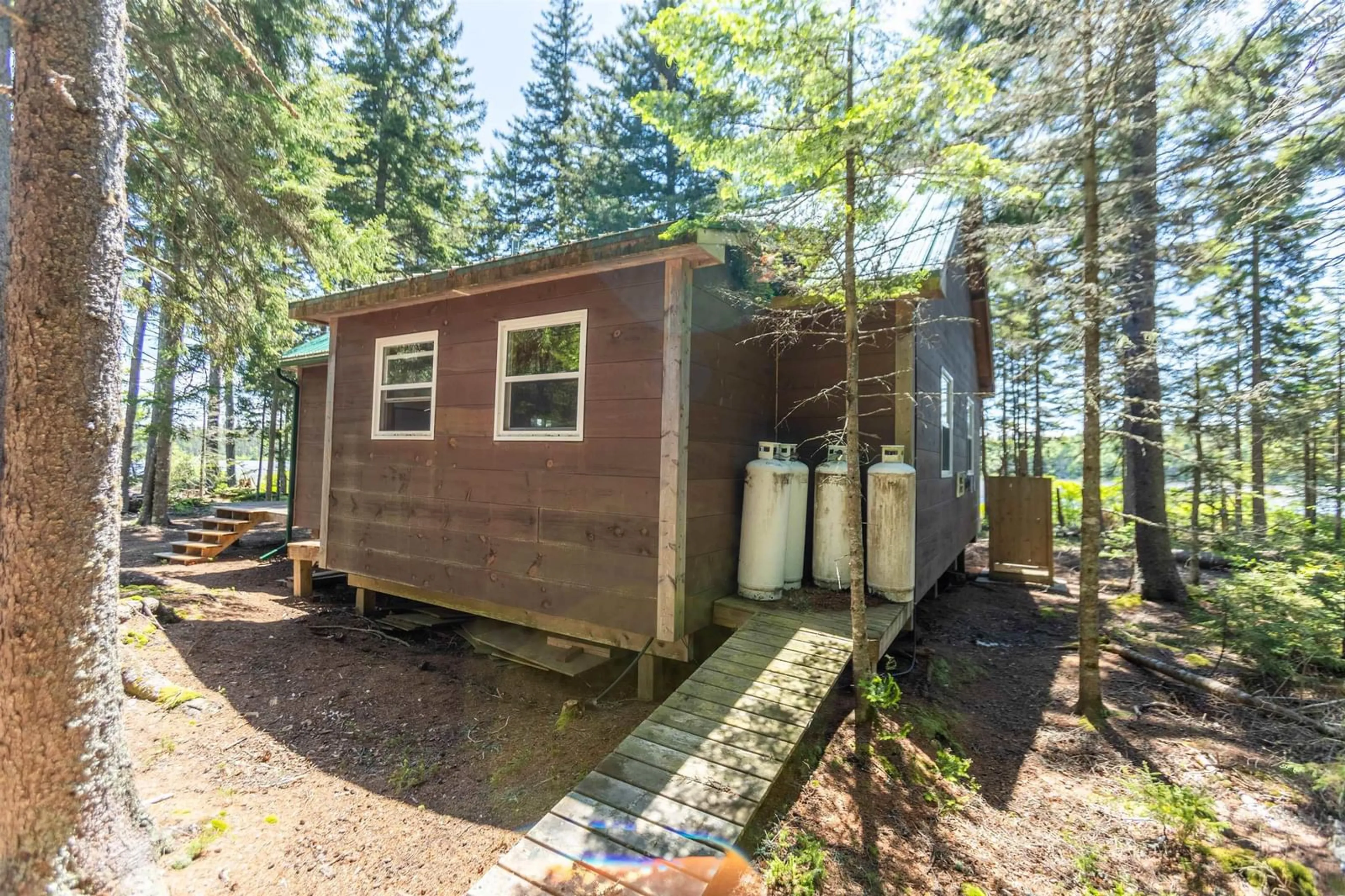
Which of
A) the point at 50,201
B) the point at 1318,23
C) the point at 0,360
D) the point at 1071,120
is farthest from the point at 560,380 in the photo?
the point at 1318,23

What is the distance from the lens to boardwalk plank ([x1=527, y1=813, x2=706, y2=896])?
2240mm

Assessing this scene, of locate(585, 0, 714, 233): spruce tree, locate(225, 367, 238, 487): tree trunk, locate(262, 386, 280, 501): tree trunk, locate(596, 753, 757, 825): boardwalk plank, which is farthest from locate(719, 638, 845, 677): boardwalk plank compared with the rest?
locate(262, 386, 280, 501): tree trunk

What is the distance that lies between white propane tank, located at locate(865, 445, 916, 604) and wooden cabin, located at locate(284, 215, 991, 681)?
496 millimetres

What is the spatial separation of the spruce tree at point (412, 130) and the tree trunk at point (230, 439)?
620 cm

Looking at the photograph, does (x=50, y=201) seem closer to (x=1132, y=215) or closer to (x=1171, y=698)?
(x=1171, y=698)

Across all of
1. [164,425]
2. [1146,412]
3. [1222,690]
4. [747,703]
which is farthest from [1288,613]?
[164,425]

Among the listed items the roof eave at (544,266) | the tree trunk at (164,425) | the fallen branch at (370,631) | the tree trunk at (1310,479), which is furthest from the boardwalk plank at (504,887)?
the tree trunk at (164,425)

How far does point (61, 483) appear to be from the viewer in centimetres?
229

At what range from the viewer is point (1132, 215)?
5945 millimetres

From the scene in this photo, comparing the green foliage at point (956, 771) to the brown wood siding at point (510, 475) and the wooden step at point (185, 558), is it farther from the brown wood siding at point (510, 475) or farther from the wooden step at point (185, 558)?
the wooden step at point (185, 558)

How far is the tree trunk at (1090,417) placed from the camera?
406 centimetres

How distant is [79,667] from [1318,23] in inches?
346

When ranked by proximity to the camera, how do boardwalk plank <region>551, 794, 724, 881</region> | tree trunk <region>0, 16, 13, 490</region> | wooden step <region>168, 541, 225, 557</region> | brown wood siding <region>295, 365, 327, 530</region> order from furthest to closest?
wooden step <region>168, 541, 225, 557</region>
brown wood siding <region>295, 365, 327, 530</region>
tree trunk <region>0, 16, 13, 490</region>
boardwalk plank <region>551, 794, 724, 881</region>

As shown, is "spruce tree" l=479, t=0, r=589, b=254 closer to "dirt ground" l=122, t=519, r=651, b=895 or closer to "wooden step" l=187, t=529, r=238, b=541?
"wooden step" l=187, t=529, r=238, b=541
